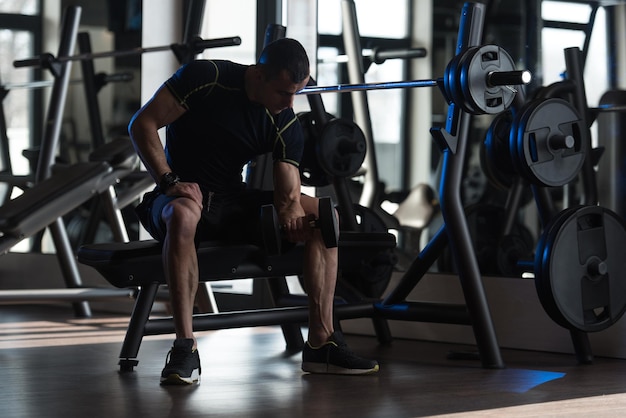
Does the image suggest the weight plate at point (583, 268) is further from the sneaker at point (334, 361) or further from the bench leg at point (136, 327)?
the bench leg at point (136, 327)

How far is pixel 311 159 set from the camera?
Result: 12.3 ft

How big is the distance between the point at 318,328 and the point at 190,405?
2.24 ft

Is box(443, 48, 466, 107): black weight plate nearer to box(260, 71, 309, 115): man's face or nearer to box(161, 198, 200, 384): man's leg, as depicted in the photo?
box(260, 71, 309, 115): man's face

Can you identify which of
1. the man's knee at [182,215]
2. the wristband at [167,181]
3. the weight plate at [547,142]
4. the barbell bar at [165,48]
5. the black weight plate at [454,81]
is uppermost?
the barbell bar at [165,48]

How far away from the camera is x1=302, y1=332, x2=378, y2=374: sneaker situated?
2961 mm

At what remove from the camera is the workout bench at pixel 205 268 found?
291 cm

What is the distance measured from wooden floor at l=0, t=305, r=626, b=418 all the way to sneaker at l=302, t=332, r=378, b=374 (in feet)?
0.17

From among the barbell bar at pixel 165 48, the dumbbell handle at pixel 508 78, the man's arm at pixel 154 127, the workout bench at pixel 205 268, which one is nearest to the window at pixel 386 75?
the barbell bar at pixel 165 48

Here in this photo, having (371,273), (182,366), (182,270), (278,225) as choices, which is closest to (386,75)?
(371,273)

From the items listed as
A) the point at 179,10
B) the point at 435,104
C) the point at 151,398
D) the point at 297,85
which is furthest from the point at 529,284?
the point at 179,10

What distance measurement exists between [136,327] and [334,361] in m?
0.58

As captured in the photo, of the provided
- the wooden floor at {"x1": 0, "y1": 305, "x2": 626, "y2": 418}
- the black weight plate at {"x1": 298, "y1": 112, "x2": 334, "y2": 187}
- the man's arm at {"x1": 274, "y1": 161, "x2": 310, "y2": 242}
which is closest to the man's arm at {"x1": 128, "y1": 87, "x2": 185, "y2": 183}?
the man's arm at {"x1": 274, "y1": 161, "x2": 310, "y2": 242}

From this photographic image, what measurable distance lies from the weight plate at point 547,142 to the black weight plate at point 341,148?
777 millimetres

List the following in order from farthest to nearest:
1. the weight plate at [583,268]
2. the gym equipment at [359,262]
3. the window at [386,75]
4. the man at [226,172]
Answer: the window at [386,75] → the weight plate at [583,268] → the gym equipment at [359,262] → the man at [226,172]
